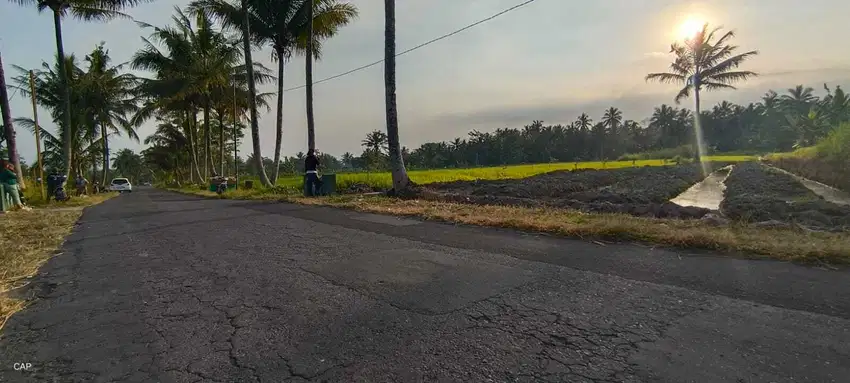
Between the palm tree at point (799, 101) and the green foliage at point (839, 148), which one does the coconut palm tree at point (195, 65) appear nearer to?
the green foliage at point (839, 148)

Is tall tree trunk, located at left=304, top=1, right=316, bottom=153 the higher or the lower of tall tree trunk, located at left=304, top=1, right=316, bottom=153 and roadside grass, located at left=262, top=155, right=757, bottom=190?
the higher

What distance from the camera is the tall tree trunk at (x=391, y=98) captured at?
11.8 metres

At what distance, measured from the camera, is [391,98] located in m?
11.9

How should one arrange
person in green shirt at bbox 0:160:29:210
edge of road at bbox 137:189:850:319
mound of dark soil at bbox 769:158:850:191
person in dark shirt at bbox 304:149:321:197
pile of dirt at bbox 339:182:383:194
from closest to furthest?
edge of road at bbox 137:189:850:319
person in green shirt at bbox 0:160:29:210
person in dark shirt at bbox 304:149:321:197
pile of dirt at bbox 339:182:383:194
mound of dark soil at bbox 769:158:850:191

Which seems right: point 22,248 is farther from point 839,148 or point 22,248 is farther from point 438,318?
point 839,148

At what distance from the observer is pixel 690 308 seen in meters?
2.83

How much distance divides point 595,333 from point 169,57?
29277mm

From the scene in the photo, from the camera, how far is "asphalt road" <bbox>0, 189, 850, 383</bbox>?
84.7 inches

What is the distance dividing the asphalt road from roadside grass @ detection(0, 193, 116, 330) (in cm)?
19

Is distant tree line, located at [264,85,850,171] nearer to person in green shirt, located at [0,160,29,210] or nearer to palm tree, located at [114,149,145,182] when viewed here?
palm tree, located at [114,149,145,182]

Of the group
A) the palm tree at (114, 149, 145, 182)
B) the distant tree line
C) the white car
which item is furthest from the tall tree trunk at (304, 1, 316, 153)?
the palm tree at (114, 149, 145, 182)

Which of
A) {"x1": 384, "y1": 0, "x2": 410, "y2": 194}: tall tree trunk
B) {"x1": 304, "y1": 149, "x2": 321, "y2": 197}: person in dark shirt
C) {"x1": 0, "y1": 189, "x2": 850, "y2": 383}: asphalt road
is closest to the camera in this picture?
{"x1": 0, "y1": 189, "x2": 850, "y2": 383}: asphalt road

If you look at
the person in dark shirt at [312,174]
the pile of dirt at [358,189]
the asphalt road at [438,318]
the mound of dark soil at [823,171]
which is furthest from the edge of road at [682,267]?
the mound of dark soil at [823,171]

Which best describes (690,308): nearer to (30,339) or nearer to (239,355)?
(239,355)
